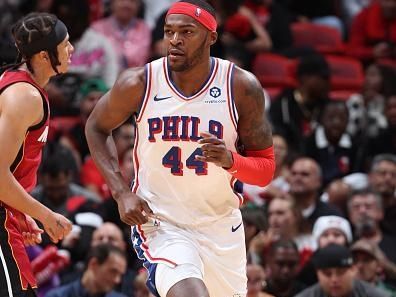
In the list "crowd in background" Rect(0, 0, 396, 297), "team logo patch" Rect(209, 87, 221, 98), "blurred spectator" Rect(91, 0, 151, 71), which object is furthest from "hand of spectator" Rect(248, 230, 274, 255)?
"team logo patch" Rect(209, 87, 221, 98)

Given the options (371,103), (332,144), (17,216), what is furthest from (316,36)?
(17,216)

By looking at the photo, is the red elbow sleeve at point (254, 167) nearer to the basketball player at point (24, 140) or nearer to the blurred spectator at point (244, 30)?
the basketball player at point (24, 140)

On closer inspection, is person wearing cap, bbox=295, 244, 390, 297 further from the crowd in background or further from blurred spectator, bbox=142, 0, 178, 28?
blurred spectator, bbox=142, 0, 178, 28

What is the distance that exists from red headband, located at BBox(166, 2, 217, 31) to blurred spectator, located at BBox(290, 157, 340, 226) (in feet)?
14.6

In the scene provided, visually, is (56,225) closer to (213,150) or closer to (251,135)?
(213,150)

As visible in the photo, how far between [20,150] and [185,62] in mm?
1086

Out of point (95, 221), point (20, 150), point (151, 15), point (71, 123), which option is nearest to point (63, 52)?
point (20, 150)

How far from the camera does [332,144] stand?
40.3ft

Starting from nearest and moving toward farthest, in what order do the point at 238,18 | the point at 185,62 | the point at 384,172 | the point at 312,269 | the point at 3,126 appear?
the point at 3,126 → the point at 185,62 → the point at 312,269 → the point at 384,172 → the point at 238,18

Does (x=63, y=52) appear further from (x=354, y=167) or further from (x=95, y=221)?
(x=354, y=167)

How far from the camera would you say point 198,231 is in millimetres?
6633

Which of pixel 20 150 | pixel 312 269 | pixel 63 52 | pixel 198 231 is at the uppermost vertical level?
pixel 63 52

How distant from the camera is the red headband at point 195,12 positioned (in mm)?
6539

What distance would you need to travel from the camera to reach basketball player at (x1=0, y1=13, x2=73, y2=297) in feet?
20.1
